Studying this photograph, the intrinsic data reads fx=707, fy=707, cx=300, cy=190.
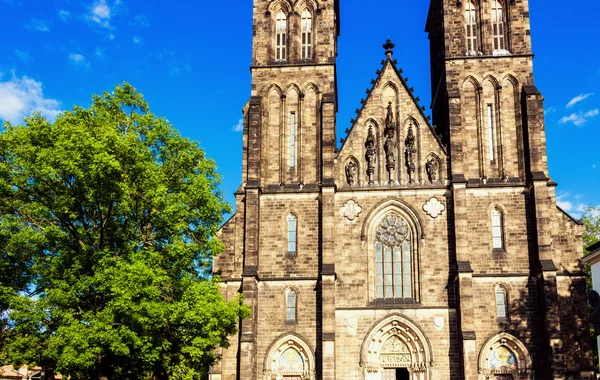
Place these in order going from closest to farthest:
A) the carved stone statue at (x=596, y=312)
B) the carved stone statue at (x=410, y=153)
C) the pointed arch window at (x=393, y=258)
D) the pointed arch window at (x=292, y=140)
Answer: the carved stone statue at (x=596, y=312)
the pointed arch window at (x=393, y=258)
the carved stone statue at (x=410, y=153)
the pointed arch window at (x=292, y=140)

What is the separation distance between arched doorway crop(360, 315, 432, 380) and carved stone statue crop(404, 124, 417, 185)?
6548 millimetres

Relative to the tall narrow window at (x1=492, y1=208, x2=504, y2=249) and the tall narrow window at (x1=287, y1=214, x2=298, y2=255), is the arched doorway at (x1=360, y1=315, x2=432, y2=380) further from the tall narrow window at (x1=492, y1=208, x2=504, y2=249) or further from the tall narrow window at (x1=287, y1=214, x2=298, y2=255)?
the tall narrow window at (x1=492, y1=208, x2=504, y2=249)

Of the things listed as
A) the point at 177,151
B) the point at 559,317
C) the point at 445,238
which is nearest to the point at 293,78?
the point at 177,151

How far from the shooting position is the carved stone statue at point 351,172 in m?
32.7

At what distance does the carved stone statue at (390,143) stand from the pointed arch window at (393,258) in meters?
2.23

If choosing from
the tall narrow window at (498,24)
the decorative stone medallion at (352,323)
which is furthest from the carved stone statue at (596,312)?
the tall narrow window at (498,24)

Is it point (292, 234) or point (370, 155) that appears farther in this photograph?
point (370, 155)

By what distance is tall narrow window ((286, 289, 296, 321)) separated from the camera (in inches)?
1223

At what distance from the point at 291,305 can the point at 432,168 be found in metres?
8.95

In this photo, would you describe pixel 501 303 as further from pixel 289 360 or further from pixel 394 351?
pixel 289 360

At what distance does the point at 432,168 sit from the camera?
106 feet

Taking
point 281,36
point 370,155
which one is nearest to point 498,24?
point 370,155

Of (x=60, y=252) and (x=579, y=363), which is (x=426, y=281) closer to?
(x=579, y=363)

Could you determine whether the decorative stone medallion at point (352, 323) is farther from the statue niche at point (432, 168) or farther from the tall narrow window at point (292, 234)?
the statue niche at point (432, 168)
